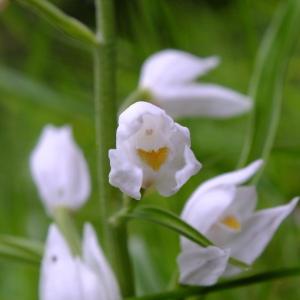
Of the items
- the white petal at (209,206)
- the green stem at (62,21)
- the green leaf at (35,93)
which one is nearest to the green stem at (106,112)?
the green stem at (62,21)

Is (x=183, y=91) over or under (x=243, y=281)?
over

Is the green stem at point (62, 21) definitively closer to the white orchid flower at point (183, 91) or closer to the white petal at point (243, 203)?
the white orchid flower at point (183, 91)

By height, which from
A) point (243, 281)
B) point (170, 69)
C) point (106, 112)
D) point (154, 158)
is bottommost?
point (243, 281)

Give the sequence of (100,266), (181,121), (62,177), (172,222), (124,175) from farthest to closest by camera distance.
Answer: (181,121), (62,177), (100,266), (172,222), (124,175)

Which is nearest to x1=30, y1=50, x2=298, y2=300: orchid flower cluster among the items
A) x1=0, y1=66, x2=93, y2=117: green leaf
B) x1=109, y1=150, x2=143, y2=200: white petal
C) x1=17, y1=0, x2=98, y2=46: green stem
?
x1=109, y1=150, x2=143, y2=200: white petal

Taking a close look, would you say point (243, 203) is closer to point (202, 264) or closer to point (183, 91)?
point (202, 264)

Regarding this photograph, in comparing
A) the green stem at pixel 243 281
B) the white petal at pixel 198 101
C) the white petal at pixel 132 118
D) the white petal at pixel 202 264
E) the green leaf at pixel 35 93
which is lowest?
the green stem at pixel 243 281

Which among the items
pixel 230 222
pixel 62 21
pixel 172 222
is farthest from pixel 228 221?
pixel 62 21

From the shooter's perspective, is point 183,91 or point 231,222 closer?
point 231,222
